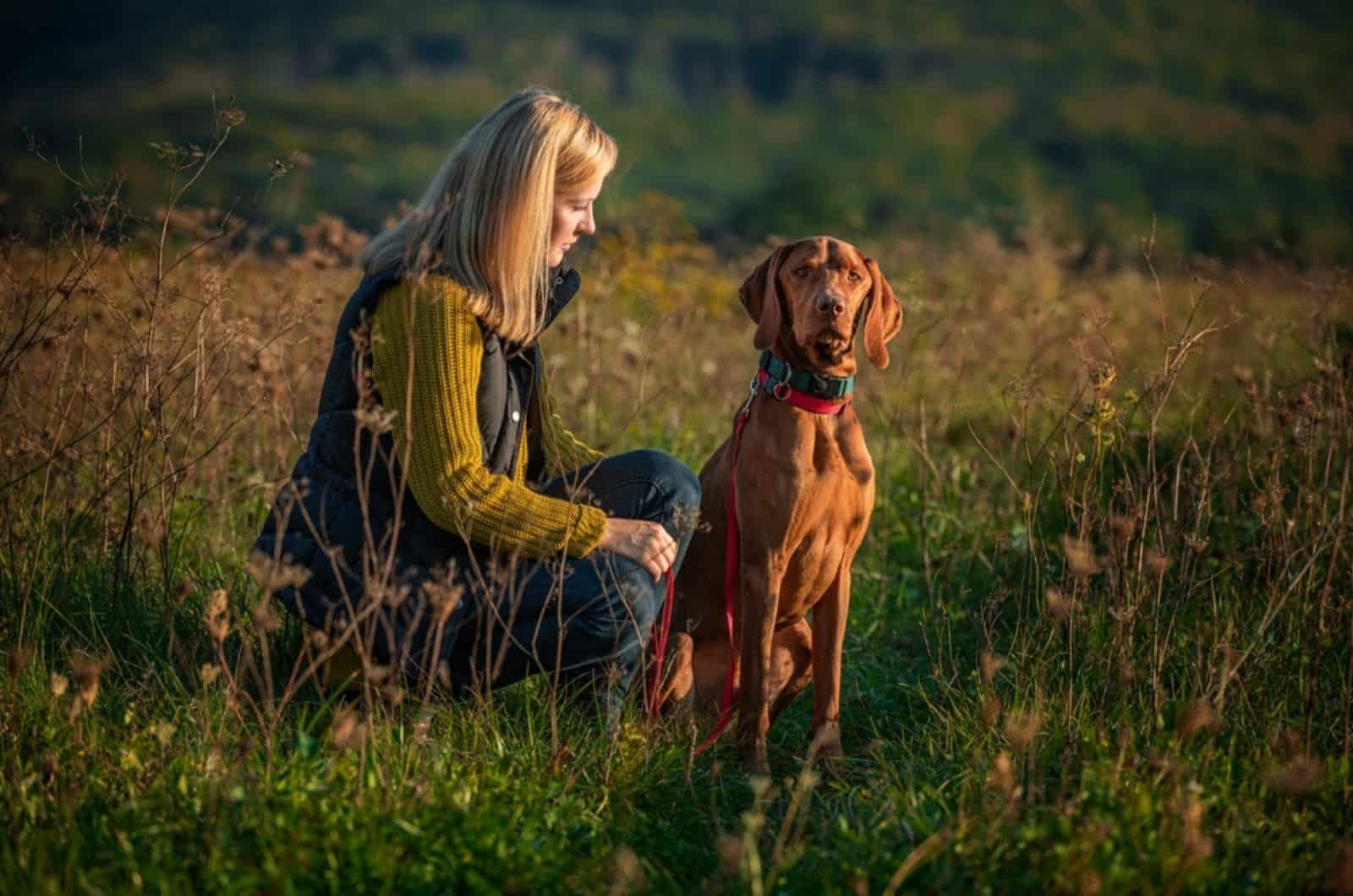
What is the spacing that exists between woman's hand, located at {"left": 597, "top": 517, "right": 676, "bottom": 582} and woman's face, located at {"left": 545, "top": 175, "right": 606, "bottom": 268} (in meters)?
0.77

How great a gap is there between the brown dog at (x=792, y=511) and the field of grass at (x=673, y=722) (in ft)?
0.82

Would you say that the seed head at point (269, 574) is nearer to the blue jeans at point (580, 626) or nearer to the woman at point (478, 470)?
the woman at point (478, 470)

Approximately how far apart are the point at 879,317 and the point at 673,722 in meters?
1.32

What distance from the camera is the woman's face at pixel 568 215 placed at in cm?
357

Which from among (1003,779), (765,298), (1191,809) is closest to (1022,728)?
(1003,779)

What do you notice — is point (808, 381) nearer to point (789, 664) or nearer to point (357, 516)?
point (789, 664)

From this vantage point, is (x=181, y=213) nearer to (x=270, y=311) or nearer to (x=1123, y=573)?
(x=270, y=311)

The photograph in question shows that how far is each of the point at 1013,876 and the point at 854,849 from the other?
0.35 m

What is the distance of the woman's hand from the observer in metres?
3.42

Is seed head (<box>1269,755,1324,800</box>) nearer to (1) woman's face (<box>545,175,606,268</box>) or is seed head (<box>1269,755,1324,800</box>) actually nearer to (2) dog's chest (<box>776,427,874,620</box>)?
(2) dog's chest (<box>776,427,874,620</box>)

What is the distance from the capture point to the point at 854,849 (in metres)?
2.78

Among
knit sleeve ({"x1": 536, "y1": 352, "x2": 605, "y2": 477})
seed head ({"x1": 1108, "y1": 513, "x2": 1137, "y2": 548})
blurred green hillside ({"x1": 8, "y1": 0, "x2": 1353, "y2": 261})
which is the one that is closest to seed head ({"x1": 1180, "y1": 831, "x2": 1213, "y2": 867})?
seed head ({"x1": 1108, "y1": 513, "x2": 1137, "y2": 548})

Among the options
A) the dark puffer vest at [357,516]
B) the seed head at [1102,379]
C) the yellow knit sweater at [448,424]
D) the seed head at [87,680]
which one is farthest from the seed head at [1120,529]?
the seed head at [87,680]

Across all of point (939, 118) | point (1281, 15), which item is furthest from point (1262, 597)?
point (1281, 15)
